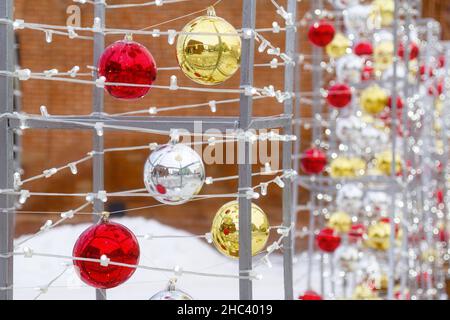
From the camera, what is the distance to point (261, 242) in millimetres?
1469

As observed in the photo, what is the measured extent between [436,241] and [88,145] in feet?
6.56

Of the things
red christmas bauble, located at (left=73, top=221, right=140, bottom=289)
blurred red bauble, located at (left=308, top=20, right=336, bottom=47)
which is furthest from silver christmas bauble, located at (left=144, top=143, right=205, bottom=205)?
blurred red bauble, located at (left=308, top=20, right=336, bottom=47)

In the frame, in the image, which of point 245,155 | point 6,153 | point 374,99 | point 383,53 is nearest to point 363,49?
point 383,53

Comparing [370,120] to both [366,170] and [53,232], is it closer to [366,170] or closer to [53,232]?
[366,170]

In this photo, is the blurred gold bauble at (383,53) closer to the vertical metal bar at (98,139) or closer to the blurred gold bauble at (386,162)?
the blurred gold bauble at (386,162)

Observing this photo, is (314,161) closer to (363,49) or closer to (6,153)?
(363,49)

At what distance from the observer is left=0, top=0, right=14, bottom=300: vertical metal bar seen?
1.24 m

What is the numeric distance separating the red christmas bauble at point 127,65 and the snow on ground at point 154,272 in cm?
204

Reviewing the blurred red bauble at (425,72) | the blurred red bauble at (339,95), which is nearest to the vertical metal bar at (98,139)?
the blurred red bauble at (339,95)

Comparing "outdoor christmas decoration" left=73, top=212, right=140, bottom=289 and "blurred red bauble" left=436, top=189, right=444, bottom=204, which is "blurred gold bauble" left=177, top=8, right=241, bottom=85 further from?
"blurred red bauble" left=436, top=189, right=444, bottom=204

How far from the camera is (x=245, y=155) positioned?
1.23 meters

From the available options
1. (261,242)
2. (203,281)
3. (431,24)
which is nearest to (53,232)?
(203,281)

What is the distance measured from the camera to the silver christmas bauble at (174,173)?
4.31ft

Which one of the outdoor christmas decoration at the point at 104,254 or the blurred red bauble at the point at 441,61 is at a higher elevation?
the blurred red bauble at the point at 441,61
